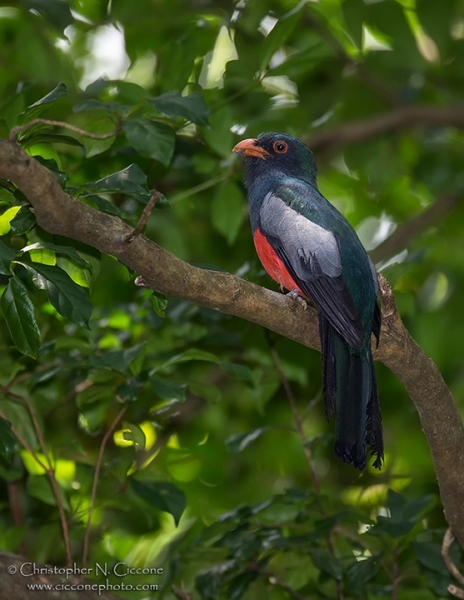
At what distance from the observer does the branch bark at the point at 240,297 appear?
2529 mm

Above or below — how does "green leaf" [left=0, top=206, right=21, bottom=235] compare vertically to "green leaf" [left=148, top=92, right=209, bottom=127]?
below

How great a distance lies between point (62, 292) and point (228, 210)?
2083 mm

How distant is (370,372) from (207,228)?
306cm

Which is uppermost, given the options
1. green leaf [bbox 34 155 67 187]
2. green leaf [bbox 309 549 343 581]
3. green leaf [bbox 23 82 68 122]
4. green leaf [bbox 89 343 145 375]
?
green leaf [bbox 23 82 68 122]

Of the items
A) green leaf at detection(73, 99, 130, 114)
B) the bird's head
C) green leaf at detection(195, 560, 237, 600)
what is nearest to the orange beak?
the bird's head

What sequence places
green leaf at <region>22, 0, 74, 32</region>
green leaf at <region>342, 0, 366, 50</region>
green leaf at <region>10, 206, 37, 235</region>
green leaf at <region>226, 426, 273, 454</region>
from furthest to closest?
green leaf at <region>342, 0, 366, 50</region>
green leaf at <region>22, 0, 74, 32</region>
green leaf at <region>226, 426, 273, 454</region>
green leaf at <region>10, 206, 37, 235</region>

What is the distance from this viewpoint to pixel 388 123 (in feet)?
20.2

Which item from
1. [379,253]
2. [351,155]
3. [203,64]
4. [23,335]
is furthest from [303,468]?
[23,335]

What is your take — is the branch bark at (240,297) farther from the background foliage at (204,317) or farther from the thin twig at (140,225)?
the background foliage at (204,317)

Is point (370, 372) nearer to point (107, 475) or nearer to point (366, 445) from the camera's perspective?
point (366, 445)

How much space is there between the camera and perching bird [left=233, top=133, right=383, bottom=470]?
3500mm

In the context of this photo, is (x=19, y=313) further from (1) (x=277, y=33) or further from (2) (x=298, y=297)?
(1) (x=277, y=33)

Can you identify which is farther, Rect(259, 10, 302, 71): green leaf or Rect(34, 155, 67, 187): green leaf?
Rect(259, 10, 302, 71): green leaf

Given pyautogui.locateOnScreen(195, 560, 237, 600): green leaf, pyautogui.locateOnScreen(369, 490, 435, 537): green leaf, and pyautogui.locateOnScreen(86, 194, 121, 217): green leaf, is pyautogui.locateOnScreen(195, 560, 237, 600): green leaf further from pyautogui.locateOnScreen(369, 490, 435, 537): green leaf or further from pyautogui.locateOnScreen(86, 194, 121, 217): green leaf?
pyautogui.locateOnScreen(86, 194, 121, 217): green leaf
